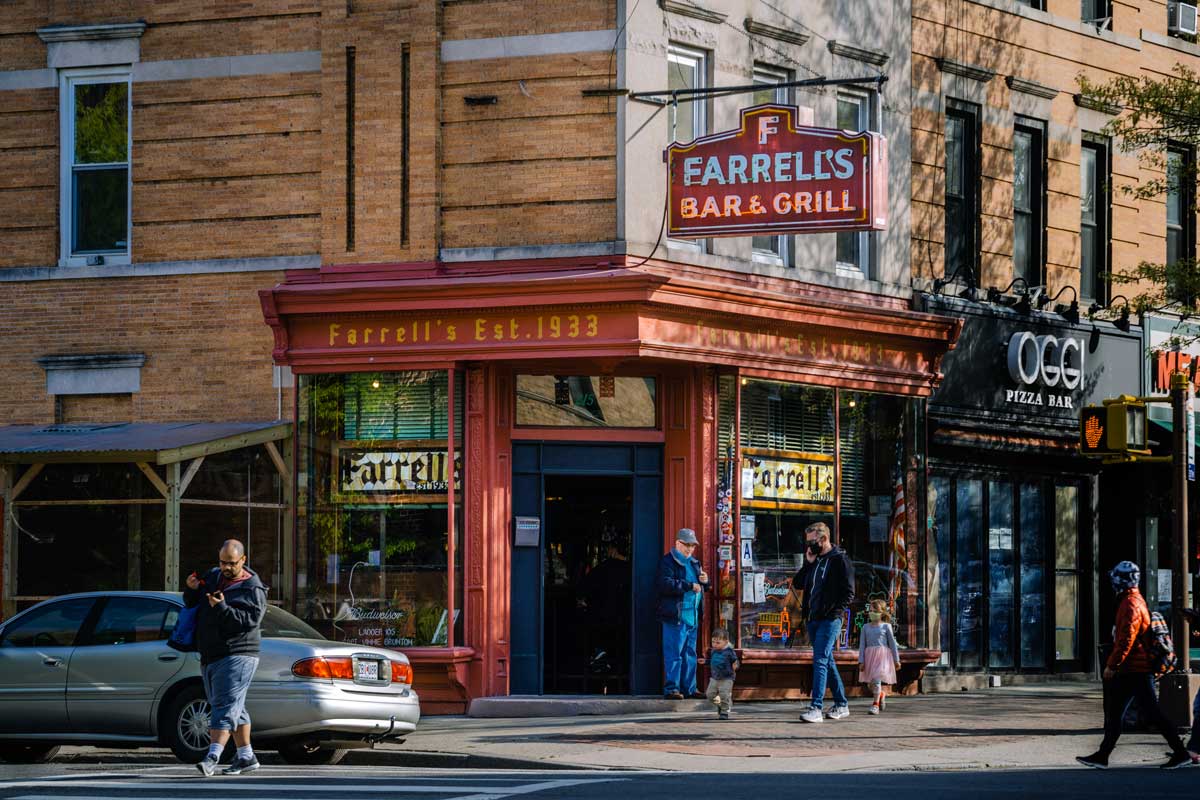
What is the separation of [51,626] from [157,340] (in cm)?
558

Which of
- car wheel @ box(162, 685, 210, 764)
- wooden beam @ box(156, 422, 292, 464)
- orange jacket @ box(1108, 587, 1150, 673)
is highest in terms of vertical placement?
wooden beam @ box(156, 422, 292, 464)

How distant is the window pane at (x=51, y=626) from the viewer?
15.0 metres

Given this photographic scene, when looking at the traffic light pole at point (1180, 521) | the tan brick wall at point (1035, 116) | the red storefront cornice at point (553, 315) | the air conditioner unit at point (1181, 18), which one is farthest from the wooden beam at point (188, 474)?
the air conditioner unit at point (1181, 18)

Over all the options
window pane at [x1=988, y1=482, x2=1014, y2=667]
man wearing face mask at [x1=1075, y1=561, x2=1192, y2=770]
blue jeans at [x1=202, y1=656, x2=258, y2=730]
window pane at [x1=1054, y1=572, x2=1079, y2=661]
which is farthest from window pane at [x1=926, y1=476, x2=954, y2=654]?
blue jeans at [x1=202, y1=656, x2=258, y2=730]

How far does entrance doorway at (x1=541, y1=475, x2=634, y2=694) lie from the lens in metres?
19.2

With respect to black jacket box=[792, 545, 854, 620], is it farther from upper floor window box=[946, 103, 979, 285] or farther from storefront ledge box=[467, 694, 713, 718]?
upper floor window box=[946, 103, 979, 285]

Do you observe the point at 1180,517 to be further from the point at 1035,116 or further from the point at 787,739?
the point at 1035,116

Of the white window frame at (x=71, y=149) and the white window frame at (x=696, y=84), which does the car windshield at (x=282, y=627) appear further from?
the white window frame at (x=71, y=149)

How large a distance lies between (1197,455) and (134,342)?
13619 millimetres

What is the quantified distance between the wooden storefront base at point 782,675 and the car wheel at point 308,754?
5.50 meters

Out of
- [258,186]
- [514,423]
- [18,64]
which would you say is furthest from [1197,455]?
[18,64]

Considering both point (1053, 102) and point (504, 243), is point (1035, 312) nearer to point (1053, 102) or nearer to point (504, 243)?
point (1053, 102)

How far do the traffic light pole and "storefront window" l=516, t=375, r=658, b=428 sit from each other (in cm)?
520

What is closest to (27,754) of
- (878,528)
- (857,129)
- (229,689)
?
(229,689)
